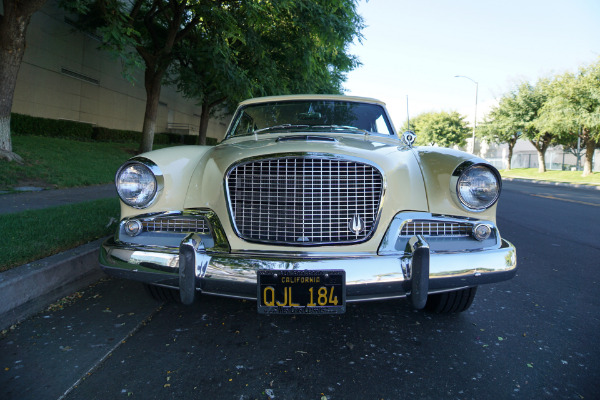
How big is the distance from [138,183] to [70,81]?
17139 millimetres

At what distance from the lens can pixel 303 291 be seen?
191cm

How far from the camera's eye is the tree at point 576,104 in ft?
72.8

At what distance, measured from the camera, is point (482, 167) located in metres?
2.35

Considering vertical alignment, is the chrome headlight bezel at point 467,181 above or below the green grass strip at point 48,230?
above

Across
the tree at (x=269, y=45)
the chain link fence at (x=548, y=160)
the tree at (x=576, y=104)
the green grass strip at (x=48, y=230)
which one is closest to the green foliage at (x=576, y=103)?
the tree at (x=576, y=104)

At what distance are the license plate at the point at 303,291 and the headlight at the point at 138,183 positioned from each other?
941mm

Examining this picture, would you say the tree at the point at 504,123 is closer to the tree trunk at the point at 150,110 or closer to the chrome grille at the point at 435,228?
the tree trunk at the point at 150,110

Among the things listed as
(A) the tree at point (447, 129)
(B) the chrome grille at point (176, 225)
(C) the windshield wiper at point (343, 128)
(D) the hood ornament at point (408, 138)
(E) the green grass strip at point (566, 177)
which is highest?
(A) the tree at point (447, 129)

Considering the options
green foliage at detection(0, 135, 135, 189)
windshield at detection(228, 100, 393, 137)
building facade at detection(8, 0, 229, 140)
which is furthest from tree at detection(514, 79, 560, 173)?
windshield at detection(228, 100, 393, 137)

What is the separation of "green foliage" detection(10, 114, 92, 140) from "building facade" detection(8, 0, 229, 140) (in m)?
1.21

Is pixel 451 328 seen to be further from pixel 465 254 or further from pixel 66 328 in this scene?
pixel 66 328

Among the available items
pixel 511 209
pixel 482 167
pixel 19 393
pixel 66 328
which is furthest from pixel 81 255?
pixel 511 209

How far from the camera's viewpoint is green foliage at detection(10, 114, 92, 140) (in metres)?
12.6

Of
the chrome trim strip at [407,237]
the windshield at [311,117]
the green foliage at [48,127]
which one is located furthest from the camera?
the green foliage at [48,127]
